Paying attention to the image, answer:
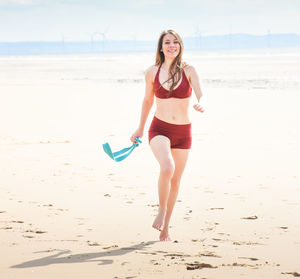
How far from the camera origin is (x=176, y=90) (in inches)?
203

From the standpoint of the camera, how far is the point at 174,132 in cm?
520

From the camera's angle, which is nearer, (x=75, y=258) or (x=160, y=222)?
(x=75, y=258)

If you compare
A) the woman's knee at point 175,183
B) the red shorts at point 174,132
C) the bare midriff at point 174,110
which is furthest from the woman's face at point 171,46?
the woman's knee at point 175,183

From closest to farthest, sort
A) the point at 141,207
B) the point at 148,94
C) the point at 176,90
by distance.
A: the point at 176,90
the point at 148,94
the point at 141,207

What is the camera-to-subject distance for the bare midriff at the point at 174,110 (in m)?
5.19

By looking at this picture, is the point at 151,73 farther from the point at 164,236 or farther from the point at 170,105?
the point at 164,236

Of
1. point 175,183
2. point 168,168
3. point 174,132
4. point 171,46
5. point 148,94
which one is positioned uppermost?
point 171,46

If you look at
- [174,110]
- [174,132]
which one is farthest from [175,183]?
[174,110]

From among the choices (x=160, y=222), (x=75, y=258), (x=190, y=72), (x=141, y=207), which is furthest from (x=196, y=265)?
(x=141, y=207)

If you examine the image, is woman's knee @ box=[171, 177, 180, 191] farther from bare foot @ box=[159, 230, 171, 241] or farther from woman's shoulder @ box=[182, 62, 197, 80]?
woman's shoulder @ box=[182, 62, 197, 80]

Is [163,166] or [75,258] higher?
[163,166]

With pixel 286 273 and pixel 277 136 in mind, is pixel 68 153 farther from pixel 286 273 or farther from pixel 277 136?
pixel 286 273

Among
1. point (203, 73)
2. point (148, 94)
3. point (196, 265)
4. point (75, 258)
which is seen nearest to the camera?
point (196, 265)

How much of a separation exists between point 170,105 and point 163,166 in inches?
21.0
